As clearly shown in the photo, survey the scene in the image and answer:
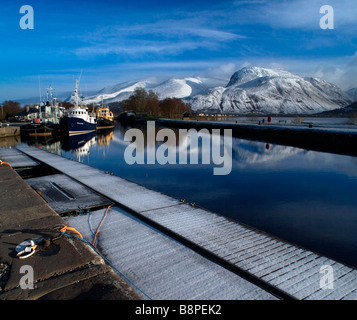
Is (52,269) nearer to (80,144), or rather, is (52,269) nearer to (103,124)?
(80,144)

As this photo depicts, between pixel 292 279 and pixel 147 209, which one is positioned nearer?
pixel 292 279

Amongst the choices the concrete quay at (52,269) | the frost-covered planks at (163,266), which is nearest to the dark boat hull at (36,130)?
the frost-covered planks at (163,266)

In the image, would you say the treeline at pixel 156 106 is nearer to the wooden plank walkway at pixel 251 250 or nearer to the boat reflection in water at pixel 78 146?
the boat reflection in water at pixel 78 146

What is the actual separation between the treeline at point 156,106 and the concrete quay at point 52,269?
87075 millimetres

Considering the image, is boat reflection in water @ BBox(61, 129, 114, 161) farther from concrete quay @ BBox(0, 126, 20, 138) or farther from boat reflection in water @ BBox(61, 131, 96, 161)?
concrete quay @ BBox(0, 126, 20, 138)

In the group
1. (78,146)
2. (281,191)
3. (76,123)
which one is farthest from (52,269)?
(76,123)

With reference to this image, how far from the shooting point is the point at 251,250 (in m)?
6.13

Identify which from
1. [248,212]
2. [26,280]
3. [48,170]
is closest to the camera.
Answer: [26,280]

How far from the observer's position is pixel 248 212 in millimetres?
10430

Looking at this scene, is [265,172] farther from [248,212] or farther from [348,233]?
[348,233]

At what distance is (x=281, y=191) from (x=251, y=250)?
8.04 m

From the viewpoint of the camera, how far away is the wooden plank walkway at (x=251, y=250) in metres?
4.88
